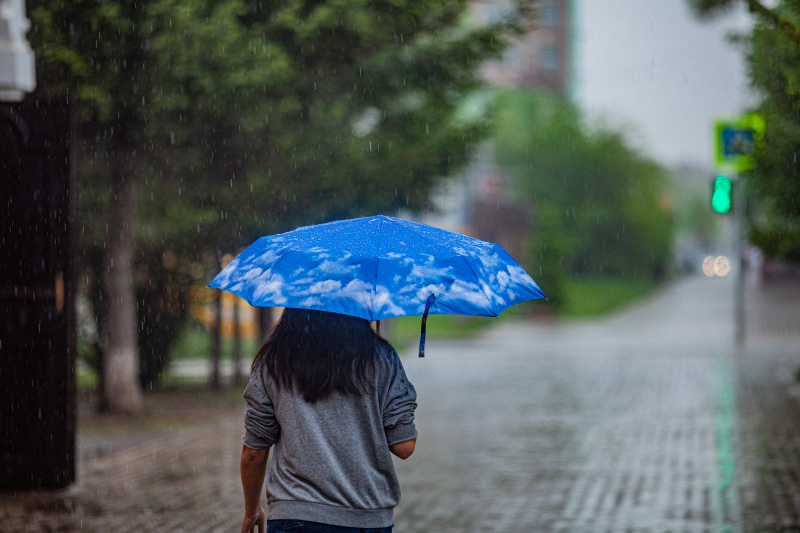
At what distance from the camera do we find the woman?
3098mm

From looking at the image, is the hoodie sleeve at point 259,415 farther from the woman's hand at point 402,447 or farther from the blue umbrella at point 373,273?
the woman's hand at point 402,447

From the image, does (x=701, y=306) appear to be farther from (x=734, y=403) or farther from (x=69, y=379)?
(x=69, y=379)

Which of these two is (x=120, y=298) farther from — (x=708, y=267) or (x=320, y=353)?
(x=708, y=267)

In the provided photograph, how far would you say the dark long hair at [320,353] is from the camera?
10.2ft

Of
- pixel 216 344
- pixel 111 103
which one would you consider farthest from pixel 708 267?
pixel 111 103

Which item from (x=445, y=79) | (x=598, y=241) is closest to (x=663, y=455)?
(x=445, y=79)

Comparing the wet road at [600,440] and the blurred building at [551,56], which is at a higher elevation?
the blurred building at [551,56]

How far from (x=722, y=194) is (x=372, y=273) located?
14.4m

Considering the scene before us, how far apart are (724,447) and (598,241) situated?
5204 cm

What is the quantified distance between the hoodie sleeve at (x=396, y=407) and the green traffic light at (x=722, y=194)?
14195 mm

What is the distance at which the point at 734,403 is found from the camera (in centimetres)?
1266

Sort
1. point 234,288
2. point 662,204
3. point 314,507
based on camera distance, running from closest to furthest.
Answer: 1. point 314,507
2. point 234,288
3. point 662,204

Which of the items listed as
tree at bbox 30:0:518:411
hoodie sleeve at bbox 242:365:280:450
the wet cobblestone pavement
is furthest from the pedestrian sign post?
hoodie sleeve at bbox 242:365:280:450

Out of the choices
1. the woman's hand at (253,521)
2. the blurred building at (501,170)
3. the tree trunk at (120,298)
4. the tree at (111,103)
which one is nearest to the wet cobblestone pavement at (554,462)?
the tree trunk at (120,298)
